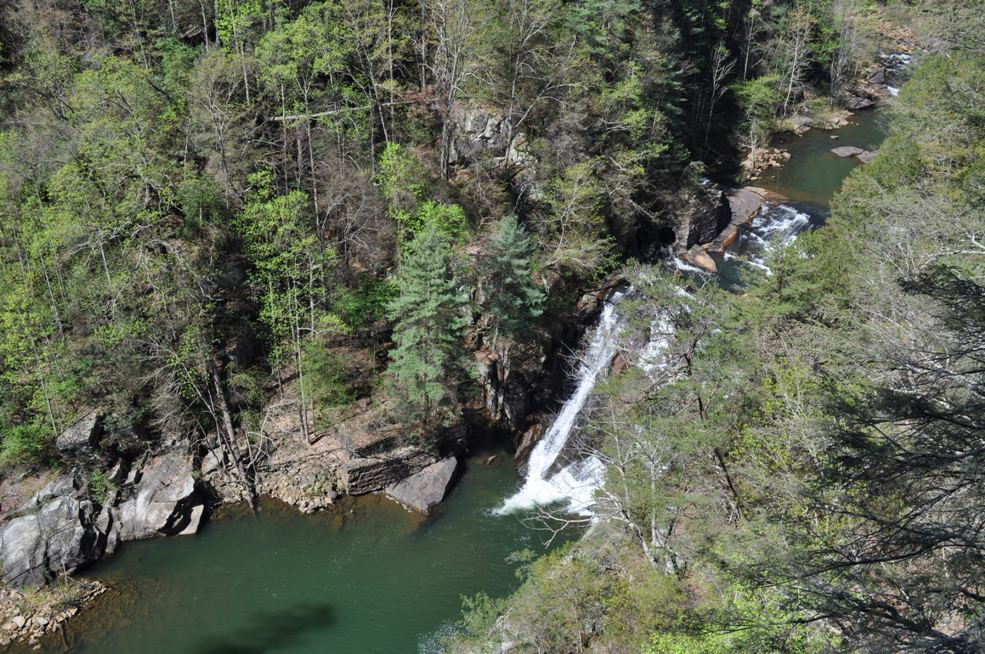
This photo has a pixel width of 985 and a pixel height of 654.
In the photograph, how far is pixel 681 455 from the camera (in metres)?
17.7

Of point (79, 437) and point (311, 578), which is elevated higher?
point (79, 437)

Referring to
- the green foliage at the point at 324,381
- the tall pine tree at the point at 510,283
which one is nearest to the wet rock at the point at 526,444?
the tall pine tree at the point at 510,283

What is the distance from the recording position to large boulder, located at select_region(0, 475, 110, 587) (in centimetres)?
2253

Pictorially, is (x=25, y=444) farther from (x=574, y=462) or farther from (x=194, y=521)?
(x=574, y=462)

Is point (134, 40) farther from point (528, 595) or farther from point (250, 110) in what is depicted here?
point (528, 595)

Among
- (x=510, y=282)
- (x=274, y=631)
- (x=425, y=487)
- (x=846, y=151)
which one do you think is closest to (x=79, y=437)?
(x=274, y=631)

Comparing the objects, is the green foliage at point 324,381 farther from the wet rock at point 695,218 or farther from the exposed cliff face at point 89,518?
the wet rock at point 695,218

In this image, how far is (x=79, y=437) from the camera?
2500 cm

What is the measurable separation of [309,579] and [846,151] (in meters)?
45.0

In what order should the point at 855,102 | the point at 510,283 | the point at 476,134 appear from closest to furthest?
the point at 510,283 < the point at 476,134 < the point at 855,102

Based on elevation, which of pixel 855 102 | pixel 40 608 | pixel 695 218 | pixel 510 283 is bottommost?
pixel 40 608

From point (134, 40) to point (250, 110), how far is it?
903 centimetres

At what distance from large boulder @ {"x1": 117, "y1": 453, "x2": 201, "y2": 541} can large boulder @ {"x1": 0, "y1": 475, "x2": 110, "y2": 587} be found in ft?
3.13

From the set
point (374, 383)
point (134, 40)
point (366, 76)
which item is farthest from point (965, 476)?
point (134, 40)
